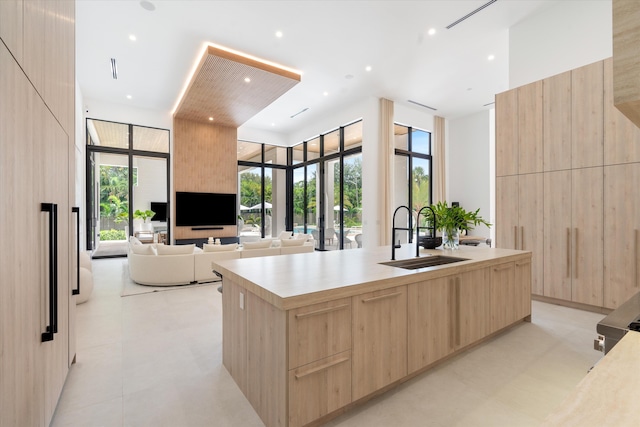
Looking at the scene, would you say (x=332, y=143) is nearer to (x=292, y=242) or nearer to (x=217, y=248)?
(x=292, y=242)

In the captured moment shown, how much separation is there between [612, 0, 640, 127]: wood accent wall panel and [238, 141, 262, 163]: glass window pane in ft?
32.9

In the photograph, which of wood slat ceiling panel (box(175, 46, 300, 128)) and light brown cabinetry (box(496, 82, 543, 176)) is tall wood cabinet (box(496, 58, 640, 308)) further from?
wood slat ceiling panel (box(175, 46, 300, 128))

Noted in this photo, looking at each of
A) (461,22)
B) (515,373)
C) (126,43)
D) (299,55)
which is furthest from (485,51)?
(126,43)

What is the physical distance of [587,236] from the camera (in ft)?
12.3

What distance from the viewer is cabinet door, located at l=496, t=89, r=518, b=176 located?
173 inches

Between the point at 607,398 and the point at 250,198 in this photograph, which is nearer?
the point at 607,398

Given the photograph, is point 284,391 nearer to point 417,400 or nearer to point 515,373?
point 417,400

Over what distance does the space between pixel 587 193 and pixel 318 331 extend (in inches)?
157

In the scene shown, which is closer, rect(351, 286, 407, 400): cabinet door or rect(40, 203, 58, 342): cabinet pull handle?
rect(40, 203, 58, 342): cabinet pull handle

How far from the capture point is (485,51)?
5.42 meters

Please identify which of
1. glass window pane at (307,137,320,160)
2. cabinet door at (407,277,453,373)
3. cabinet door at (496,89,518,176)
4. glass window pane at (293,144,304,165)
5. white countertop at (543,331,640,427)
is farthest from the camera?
glass window pane at (293,144,304,165)

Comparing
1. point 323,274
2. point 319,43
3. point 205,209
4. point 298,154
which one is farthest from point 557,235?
point 298,154

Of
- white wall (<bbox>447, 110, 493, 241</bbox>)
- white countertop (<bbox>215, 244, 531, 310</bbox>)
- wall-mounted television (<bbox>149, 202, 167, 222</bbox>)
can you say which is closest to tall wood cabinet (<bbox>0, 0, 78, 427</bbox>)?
white countertop (<bbox>215, 244, 531, 310</bbox>)

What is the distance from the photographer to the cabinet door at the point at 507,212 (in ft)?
14.5
